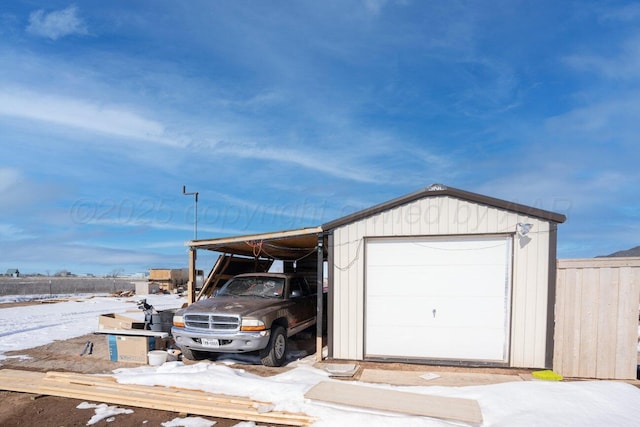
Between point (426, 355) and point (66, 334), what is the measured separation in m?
10.1

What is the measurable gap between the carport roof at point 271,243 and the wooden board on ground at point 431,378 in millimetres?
3122

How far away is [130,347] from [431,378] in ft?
19.7

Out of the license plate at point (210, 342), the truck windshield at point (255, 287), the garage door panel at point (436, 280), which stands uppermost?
the garage door panel at point (436, 280)

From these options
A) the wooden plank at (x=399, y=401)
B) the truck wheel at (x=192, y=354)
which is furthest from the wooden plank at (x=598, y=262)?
the truck wheel at (x=192, y=354)

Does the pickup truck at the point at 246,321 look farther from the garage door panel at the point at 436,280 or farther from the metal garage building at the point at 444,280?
the garage door panel at the point at 436,280

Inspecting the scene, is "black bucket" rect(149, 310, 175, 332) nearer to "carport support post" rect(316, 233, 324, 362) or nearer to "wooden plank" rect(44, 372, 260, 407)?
"wooden plank" rect(44, 372, 260, 407)

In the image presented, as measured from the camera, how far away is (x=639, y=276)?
23.4ft

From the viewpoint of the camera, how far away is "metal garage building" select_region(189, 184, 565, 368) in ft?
25.0

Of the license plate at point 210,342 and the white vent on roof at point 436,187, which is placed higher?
the white vent on roof at point 436,187

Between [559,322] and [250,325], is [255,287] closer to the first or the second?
[250,325]

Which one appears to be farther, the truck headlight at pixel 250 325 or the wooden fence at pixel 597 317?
the truck headlight at pixel 250 325

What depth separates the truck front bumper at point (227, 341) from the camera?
747 centimetres

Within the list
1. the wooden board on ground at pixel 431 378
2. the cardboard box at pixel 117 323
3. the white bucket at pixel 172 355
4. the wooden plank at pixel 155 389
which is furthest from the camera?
the cardboard box at pixel 117 323

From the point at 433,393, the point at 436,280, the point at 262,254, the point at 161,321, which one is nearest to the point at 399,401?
the point at 433,393
